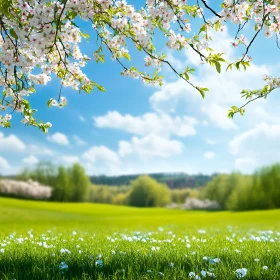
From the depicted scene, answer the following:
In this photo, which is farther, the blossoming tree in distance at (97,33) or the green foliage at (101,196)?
the green foliage at (101,196)

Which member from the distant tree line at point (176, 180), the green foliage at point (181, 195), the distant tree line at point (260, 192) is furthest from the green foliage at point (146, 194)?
the distant tree line at point (176, 180)

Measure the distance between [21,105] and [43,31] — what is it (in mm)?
2341

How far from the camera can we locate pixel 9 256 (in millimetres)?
6531

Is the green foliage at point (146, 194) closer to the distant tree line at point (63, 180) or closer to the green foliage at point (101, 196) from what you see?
the green foliage at point (101, 196)

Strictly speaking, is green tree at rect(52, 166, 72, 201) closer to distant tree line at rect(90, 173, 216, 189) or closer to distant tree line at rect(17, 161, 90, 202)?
distant tree line at rect(17, 161, 90, 202)

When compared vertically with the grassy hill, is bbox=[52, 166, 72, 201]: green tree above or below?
above

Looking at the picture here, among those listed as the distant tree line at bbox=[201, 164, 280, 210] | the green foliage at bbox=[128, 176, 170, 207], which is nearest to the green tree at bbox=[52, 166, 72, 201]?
the green foliage at bbox=[128, 176, 170, 207]

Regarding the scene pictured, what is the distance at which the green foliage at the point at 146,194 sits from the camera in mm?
97875

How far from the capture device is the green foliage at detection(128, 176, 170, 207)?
97.9m

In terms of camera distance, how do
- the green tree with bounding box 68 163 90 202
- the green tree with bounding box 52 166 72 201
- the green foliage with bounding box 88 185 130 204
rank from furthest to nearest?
the green foliage with bounding box 88 185 130 204 → the green tree with bounding box 68 163 90 202 → the green tree with bounding box 52 166 72 201

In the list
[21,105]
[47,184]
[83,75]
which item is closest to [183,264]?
[83,75]

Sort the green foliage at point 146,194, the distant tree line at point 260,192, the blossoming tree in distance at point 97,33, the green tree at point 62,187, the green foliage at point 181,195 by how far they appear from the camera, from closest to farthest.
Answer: the blossoming tree in distance at point 97,33
the distant tree line at point 260,192
the green tree at point 62,187
the green foliage at point 146,194
the green foliage at point 181,195

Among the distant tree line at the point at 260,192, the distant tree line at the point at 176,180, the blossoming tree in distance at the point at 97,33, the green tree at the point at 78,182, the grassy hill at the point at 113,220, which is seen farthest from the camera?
the distant tree line at the point at 176,180

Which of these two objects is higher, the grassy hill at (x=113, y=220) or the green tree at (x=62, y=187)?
the green tree at (x=62, y=187)
